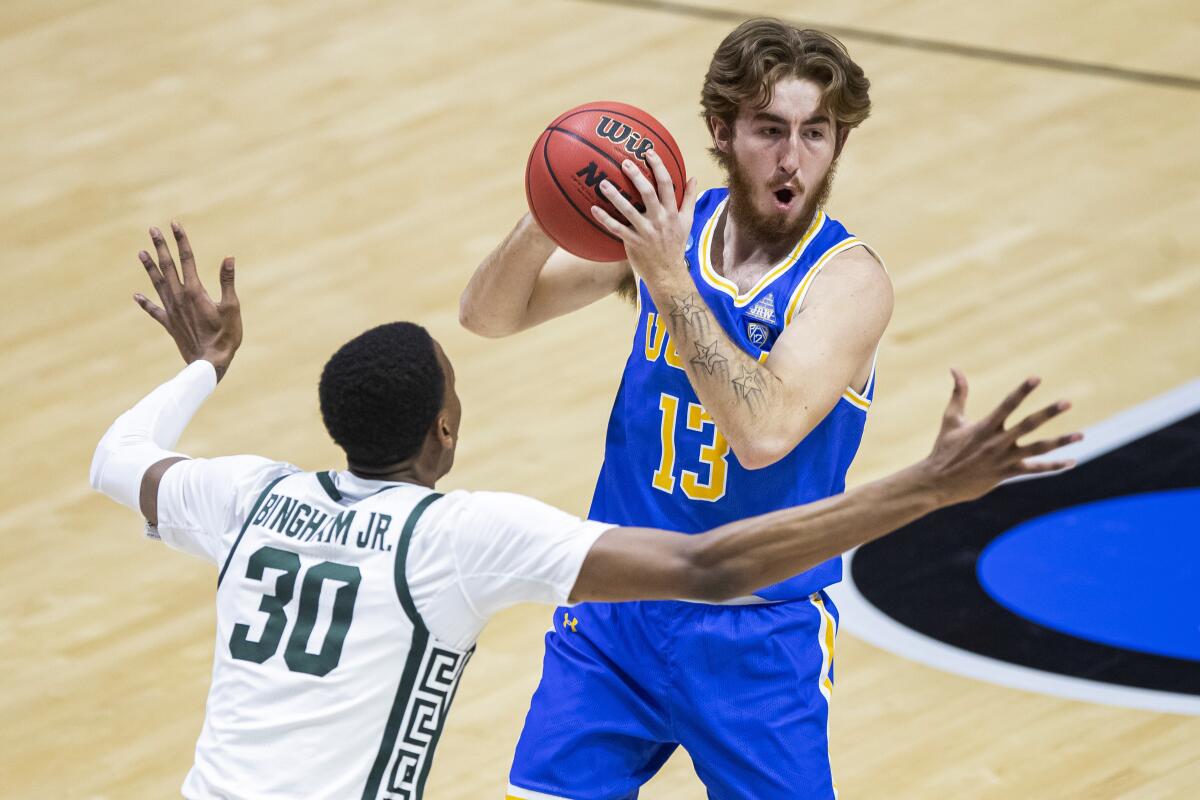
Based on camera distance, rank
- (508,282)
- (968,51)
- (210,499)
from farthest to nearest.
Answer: (968,51) < (508,282) < (210,499)

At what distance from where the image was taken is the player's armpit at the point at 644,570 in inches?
142

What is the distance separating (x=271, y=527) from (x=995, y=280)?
5.86 metres

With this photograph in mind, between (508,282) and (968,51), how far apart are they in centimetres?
657

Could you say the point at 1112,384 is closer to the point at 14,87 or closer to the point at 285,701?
the point at 285,701

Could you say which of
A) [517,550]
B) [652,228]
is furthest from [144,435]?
[652,228]

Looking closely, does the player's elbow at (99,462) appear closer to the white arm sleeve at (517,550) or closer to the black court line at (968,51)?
the white arm sleeve at (517,550)

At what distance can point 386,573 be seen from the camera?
3699 mm

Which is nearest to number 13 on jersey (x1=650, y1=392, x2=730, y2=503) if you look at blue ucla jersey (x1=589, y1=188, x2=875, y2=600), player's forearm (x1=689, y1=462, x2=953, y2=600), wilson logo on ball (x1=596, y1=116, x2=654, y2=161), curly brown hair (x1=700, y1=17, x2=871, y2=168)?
blue ucla jersey (x1=589, y1=188, x2=875, y2=600)

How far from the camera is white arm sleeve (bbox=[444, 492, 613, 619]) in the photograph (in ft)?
12.0

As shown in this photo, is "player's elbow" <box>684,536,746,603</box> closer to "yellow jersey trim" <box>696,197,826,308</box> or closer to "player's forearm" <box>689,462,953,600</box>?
"player's forearm" <box>689,462,953,600</box>

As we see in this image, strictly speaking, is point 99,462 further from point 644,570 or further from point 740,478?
point 740,478

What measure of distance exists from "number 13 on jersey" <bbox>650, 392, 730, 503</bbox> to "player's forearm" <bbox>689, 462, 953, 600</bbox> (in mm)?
1051

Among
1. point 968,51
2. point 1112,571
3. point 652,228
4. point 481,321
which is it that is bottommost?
point 1112,571

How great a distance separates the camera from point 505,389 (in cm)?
860
